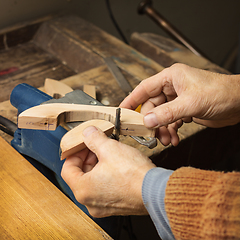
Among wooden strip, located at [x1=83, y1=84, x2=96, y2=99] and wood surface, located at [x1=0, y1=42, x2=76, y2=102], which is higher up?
wooden strip, located at [x1=83, y1=84, x2=96, y2=99]

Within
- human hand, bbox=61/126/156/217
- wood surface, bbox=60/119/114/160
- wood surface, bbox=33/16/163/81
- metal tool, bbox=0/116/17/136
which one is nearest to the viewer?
human hand, bbox=61/126/156/217

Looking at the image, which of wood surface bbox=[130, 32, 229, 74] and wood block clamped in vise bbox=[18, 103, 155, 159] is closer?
wood block clamped in vise bbox=[18, 103, 155, 159]

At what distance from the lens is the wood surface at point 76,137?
71 cm

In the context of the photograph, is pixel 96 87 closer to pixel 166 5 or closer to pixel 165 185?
pixel 165 185

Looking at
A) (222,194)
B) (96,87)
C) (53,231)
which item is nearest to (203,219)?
(222,194)

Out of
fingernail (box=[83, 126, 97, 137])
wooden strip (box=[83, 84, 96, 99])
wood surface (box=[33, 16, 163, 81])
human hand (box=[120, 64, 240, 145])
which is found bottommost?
wooden strip (box=[83, 84, 96, 99])

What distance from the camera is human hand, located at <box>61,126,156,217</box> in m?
0.61

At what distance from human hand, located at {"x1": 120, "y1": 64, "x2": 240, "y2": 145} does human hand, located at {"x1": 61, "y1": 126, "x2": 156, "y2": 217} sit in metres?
0.16

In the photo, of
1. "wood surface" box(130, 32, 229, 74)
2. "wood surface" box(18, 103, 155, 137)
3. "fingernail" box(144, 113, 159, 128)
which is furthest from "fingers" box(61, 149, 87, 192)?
"wood surface" box(130, 32, 229, 74)

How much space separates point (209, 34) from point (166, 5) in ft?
2.93

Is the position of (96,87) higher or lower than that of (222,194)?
lower

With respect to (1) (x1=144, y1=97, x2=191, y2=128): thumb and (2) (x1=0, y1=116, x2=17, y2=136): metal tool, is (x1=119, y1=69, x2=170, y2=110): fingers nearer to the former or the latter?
(1) (x1=144, y1=97, x2=191, y2=128): thumb

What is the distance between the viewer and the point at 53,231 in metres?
0.65

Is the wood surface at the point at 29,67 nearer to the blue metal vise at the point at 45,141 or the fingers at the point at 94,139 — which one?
the blue metal vise at the point at 45,141
